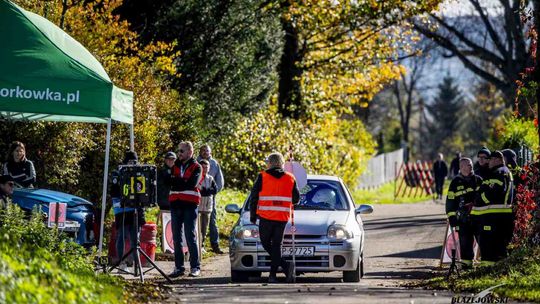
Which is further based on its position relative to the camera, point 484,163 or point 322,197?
point 484,163

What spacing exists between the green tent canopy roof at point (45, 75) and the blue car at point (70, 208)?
184 centimetres

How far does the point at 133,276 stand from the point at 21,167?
277 cm

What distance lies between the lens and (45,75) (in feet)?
51.9

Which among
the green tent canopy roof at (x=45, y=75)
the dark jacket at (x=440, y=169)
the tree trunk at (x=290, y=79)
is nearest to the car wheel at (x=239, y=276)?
the green tent canopy roof at (x=45, y=75)

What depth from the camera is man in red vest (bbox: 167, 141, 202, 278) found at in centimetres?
1691

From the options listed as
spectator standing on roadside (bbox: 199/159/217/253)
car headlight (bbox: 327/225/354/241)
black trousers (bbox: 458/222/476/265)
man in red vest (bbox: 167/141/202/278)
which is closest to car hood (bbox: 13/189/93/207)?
man in red vest (bbox: 167/141/202/278)

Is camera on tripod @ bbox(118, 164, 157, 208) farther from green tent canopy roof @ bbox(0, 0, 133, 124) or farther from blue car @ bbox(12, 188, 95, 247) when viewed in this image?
blue car @ bbox(12, 188, 95, 247)

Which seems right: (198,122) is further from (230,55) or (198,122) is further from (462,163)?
(462,163)

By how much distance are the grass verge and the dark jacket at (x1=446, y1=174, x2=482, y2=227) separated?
4.27ft

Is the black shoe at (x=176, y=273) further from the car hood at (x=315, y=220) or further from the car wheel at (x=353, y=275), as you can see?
the car wheel at (x=353, y=275)

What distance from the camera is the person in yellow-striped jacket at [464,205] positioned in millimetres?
17719

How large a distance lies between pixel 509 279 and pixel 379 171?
49.1 m
